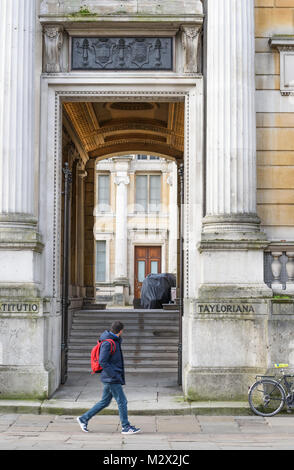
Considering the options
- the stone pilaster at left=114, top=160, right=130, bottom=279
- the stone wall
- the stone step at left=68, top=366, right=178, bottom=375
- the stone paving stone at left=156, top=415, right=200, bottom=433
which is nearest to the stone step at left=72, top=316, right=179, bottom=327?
the stone step at left=68, top=366, right=178, bottom=375

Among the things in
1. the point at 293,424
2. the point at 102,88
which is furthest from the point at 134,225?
the point at 293,424

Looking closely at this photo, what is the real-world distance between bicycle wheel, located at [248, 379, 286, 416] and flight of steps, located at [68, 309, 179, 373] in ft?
12.0

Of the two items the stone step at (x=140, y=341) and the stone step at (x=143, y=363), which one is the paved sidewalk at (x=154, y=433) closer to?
the stone step at (x=143, y=363)

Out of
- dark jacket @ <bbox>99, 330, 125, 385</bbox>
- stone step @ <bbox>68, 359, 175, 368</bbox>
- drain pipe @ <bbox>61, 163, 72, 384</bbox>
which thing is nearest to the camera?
dark jacket @ <bbox>99, 330, 125, 385</bbox>

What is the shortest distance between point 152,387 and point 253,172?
15.9 feet

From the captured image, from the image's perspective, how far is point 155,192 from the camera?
2009 inches

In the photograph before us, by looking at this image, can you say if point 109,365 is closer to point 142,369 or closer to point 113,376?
point 113,376

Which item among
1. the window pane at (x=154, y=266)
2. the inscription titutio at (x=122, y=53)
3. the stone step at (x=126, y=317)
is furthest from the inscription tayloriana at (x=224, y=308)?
the window pane at (x=154, y=266)

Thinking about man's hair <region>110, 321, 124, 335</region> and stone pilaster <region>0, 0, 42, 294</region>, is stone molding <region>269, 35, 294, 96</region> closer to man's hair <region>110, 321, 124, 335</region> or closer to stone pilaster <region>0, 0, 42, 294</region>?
stone pilaster <region>0, 0, 42, 294</region>

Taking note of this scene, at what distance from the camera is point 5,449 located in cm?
989

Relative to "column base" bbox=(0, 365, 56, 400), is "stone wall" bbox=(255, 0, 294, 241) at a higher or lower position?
higher

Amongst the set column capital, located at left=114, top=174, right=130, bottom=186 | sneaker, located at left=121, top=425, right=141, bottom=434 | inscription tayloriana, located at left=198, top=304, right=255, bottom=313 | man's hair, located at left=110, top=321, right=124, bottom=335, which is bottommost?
sneaker, located at left=121, top=425, right=141, bottom=434

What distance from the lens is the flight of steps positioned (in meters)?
16.9

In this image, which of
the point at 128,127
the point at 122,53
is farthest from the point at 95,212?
the point at 122,53
